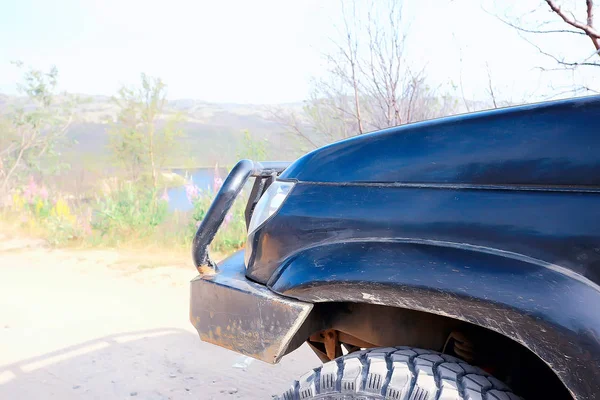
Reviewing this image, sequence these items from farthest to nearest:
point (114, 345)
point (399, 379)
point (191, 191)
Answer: point (191, 191) → point (114, 345) → point (399, 379)

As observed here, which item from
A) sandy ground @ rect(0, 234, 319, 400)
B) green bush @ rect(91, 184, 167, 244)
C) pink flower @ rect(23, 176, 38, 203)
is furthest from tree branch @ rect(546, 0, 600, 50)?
pink flower @ rect(23, 176, 38, 203)

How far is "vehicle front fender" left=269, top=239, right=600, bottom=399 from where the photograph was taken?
0.97 meters

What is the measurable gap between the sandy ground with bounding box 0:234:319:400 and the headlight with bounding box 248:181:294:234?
182 centimetres

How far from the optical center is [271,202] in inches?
60.8

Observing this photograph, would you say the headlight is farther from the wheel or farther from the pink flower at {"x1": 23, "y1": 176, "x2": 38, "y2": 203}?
the pink flower at {"x1": 23, "y1": 176, "x2": 38, "y2": 203}

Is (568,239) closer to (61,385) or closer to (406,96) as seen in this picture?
(61,385)

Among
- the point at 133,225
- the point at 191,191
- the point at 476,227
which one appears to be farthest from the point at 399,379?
the point at 133,225

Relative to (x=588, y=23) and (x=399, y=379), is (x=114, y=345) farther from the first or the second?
(x=588, y=23)

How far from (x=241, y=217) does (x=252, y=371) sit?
3.93m

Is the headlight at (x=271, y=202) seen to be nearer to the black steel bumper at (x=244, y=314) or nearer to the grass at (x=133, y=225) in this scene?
the black steel bumper at (x=244, y=314)

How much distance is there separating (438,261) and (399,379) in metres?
0.30

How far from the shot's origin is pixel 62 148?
13.3m

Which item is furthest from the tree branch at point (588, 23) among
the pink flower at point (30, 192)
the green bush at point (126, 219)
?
the pink flower at point (30, 192)

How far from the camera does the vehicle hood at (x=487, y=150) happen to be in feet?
3.40
